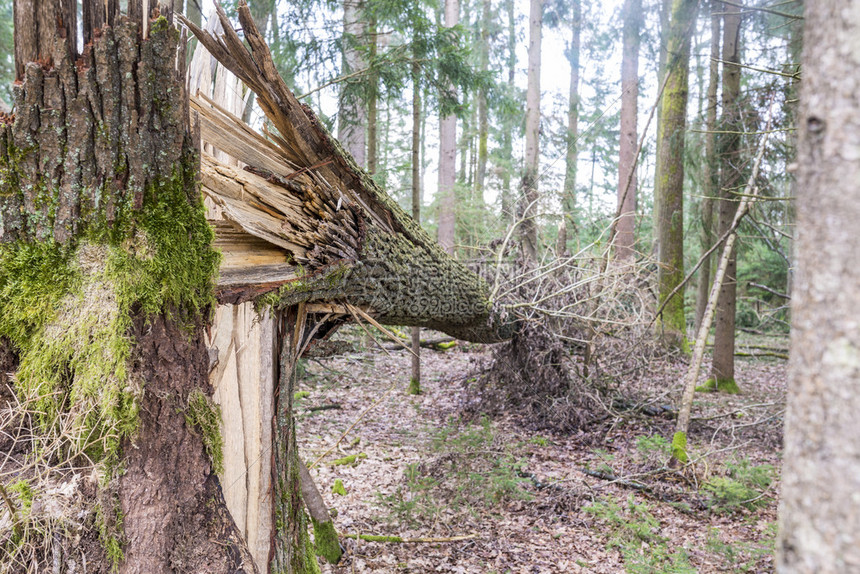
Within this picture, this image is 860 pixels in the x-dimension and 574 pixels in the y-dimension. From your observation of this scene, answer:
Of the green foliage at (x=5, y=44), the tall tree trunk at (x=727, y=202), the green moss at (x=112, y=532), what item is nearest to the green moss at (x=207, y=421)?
the green moss at (x=112, y=532)

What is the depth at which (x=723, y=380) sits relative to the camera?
849 cm

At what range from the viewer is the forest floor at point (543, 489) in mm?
3709

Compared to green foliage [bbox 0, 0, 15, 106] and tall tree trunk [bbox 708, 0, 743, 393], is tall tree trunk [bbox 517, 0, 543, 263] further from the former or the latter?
green foliage [bbox 0, 0, 15, 106]

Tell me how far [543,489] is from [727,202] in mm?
6185

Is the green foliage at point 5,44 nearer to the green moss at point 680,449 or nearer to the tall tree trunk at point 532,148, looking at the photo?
the tall tree trunk at point 532,148

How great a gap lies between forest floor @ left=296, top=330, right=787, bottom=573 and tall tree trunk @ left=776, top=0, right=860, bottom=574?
2.72 metres

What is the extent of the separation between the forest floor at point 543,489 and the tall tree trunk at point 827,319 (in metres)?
2.72

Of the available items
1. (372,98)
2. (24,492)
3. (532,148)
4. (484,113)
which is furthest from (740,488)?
(484,113)

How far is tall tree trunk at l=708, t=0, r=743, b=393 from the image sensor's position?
789 cm

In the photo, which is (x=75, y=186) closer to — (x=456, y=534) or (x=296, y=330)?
(x=296, y=330)

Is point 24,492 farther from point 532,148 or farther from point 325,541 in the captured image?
point 532,148

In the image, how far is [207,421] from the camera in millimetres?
1979

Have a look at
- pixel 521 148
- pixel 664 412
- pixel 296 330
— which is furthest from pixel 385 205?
pixel 521 148

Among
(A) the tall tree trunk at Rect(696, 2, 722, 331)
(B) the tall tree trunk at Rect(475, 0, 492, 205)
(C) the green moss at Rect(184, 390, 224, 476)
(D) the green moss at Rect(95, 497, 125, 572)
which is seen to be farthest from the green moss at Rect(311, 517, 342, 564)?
(B) the tall tree trunk at Rect(475, 0, 492, 205)
